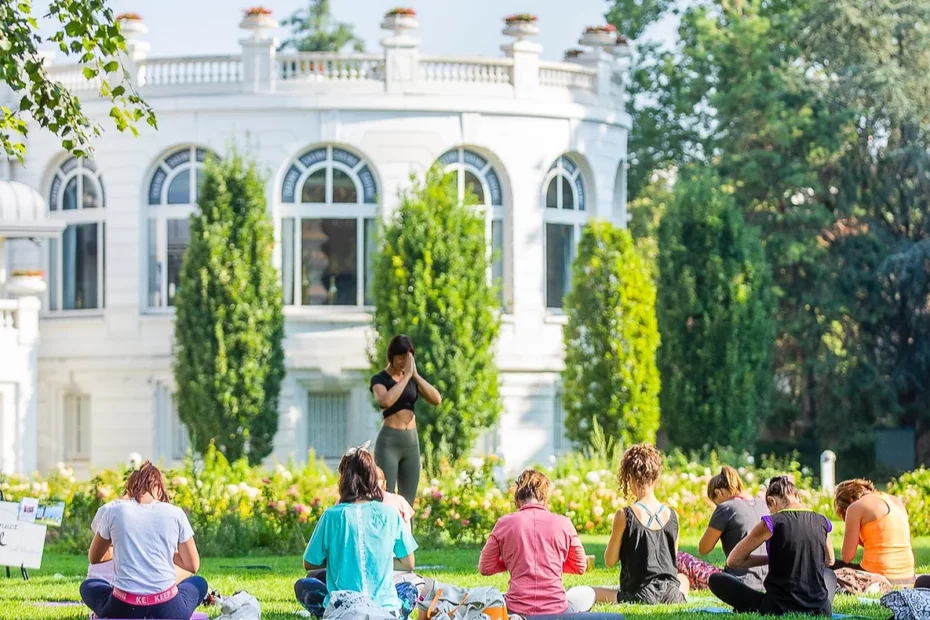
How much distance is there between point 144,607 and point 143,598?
0.06 metres

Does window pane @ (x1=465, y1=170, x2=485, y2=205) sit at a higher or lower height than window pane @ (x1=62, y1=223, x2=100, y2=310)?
higher

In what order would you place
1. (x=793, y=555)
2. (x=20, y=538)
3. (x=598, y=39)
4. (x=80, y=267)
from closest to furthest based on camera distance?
(x=793, y=555) → (x=20, y=538) → (x=80, y=267) → (x=598, y=39)

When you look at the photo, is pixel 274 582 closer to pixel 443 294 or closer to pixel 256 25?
Answer: pixel 443 294

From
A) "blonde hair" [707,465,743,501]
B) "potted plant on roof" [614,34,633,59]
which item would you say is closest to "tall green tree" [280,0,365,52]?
"potted plant on roof" [614,34,633,59]

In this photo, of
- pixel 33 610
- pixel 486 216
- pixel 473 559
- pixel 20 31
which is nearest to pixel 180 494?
pixel 473 559

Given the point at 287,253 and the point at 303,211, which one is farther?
the point at 287,253

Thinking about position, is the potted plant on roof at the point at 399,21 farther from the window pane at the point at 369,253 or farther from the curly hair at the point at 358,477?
the curly hair at the point at 358,477

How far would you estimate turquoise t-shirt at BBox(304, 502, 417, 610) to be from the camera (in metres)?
10.4

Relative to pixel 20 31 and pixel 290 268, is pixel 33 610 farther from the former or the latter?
pixel 290 268

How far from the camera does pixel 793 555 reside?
446 inches

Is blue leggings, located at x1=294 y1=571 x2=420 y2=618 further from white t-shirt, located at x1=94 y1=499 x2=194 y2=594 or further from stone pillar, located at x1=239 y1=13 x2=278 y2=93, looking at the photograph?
stone pillar, located at x1=239 y1=13 x2=278 y2=93

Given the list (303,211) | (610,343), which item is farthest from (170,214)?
(610,343)

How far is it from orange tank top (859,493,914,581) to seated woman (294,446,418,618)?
429 cm

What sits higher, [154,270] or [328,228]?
[328,228]
